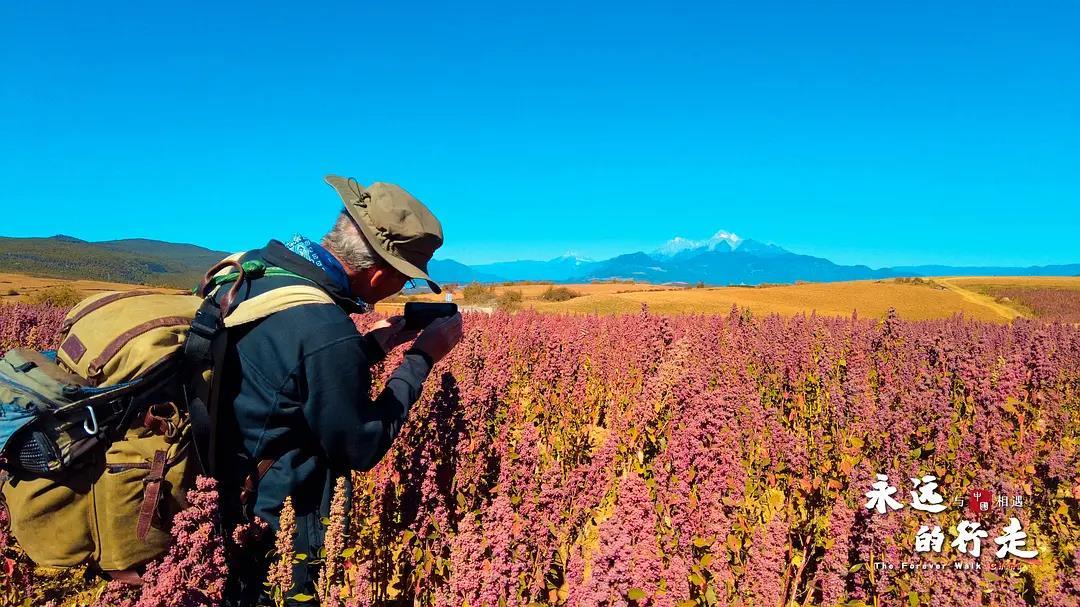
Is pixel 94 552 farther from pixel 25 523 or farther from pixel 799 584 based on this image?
pixel 799 584

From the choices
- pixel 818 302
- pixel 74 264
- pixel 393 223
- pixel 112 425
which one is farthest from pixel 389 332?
pixel 74 264

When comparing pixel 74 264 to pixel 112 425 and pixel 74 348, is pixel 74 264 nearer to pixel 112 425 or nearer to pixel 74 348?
pixel 74 348

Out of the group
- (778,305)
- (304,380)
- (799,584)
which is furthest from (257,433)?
(778,305)

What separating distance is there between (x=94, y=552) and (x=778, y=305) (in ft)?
105

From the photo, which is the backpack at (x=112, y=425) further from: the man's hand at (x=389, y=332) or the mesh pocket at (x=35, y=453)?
the man's hand at (x=389, y=332)

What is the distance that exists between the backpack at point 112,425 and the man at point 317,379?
0.12 metres

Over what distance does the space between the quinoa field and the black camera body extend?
54 centimetres

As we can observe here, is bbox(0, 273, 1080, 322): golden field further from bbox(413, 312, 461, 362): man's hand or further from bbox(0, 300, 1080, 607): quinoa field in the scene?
bbox(413, 312, 461, 362): man's hand

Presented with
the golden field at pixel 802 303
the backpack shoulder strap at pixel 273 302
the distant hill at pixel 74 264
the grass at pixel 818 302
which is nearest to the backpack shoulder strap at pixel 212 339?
the backpack shoulder strap at pixel 273 302

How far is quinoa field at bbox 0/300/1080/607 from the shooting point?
1884mm

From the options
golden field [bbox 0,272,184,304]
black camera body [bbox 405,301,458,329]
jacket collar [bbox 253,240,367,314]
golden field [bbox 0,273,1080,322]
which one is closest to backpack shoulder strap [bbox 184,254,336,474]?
jacket collar [bbox 253,240,367,314]

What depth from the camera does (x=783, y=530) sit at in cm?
220

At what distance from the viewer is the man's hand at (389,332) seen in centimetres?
244

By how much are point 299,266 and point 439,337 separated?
0.68 m
